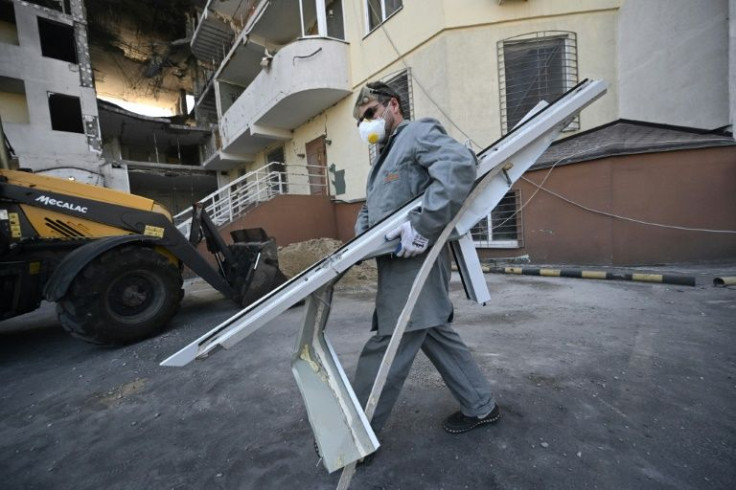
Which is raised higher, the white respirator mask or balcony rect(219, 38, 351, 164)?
balcony rect(219, 38, 351, 164)

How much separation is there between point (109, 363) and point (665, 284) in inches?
271

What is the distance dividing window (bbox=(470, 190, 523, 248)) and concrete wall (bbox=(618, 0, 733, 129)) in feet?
9.81

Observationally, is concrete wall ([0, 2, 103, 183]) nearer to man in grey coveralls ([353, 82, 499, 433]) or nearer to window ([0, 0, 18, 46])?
window ([0, 0, 18, 46])

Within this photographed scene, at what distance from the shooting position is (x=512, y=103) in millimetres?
6848

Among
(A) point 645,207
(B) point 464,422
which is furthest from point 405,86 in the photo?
(B) point 464,422

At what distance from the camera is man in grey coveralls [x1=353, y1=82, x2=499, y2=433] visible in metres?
1.45

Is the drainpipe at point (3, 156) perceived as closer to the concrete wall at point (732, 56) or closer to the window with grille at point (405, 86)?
the window with grille at point (405, 86)

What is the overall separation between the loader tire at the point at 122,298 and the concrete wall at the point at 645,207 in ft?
21.3

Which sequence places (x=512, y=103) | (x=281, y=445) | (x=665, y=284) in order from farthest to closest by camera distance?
(x=512, y=103) → (x=665, y=284) → (x=281, y=445)

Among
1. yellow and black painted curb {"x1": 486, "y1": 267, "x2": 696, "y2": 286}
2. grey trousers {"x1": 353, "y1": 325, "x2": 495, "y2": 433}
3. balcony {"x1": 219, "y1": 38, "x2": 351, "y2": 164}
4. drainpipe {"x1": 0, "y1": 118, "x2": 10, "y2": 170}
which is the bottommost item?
yellow and black painted curb {"x1": 486, "y1": 267, "x2": 696, "y2": 286}

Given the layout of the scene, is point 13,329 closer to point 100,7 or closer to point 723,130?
point 723,130

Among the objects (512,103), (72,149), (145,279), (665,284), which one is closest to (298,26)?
(512,103)

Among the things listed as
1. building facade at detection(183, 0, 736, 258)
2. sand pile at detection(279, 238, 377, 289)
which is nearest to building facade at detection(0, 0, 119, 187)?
building facade at detection(183, 0, 736, 258)

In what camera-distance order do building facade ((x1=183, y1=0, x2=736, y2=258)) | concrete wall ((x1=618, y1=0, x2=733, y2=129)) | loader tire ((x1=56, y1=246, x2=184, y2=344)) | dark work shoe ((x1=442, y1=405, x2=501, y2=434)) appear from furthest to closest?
building facade ((x1=183, y1=0, x2=736, y2=258)) < concrete wall ((x1=618, y1=0, x2=733, y2=129)) < loader tire ((x1=56, y1=246, x2=184, y2=344)) < dark work shoe ((x1=442, y1=405, x2=501, y2=434))
